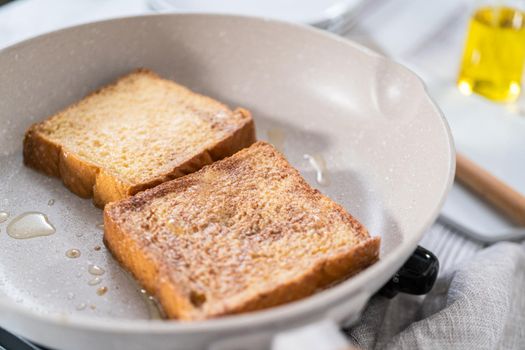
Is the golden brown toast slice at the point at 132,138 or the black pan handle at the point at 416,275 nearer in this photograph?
the black pan handle at the point at 416,275

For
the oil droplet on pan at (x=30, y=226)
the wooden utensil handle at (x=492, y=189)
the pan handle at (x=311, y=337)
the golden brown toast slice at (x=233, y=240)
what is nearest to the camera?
the pan handle at (x=311, y=337)

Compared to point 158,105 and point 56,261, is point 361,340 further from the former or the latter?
point 158,105

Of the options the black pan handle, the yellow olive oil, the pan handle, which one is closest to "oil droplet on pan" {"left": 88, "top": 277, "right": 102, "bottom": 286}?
the pan handle

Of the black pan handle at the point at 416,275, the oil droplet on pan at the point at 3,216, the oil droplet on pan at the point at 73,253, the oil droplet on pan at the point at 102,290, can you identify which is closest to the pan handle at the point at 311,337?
the black pan handle at the point at 416,275

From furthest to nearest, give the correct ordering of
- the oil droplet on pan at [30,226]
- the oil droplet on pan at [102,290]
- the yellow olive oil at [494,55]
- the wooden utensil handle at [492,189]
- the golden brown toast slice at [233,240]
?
the yellow olive oil at [494,55] → the wooden utensil handle at [492,189] → the oil droplet on pan at [30,226] → the oil droplet on pan at [102,290] → the golden brown toast slice at [233,240]

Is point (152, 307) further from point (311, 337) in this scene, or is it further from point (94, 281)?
point (311, 337)

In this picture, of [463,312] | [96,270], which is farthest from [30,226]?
[463,312]

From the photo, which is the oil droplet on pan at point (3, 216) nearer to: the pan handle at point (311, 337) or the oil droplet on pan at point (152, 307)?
the oil droplet on pan at point (152, 307)

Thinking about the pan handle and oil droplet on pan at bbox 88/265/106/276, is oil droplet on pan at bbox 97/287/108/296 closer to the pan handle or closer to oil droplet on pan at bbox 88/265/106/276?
oil droplet on pan at bbox 88/265/106/276
